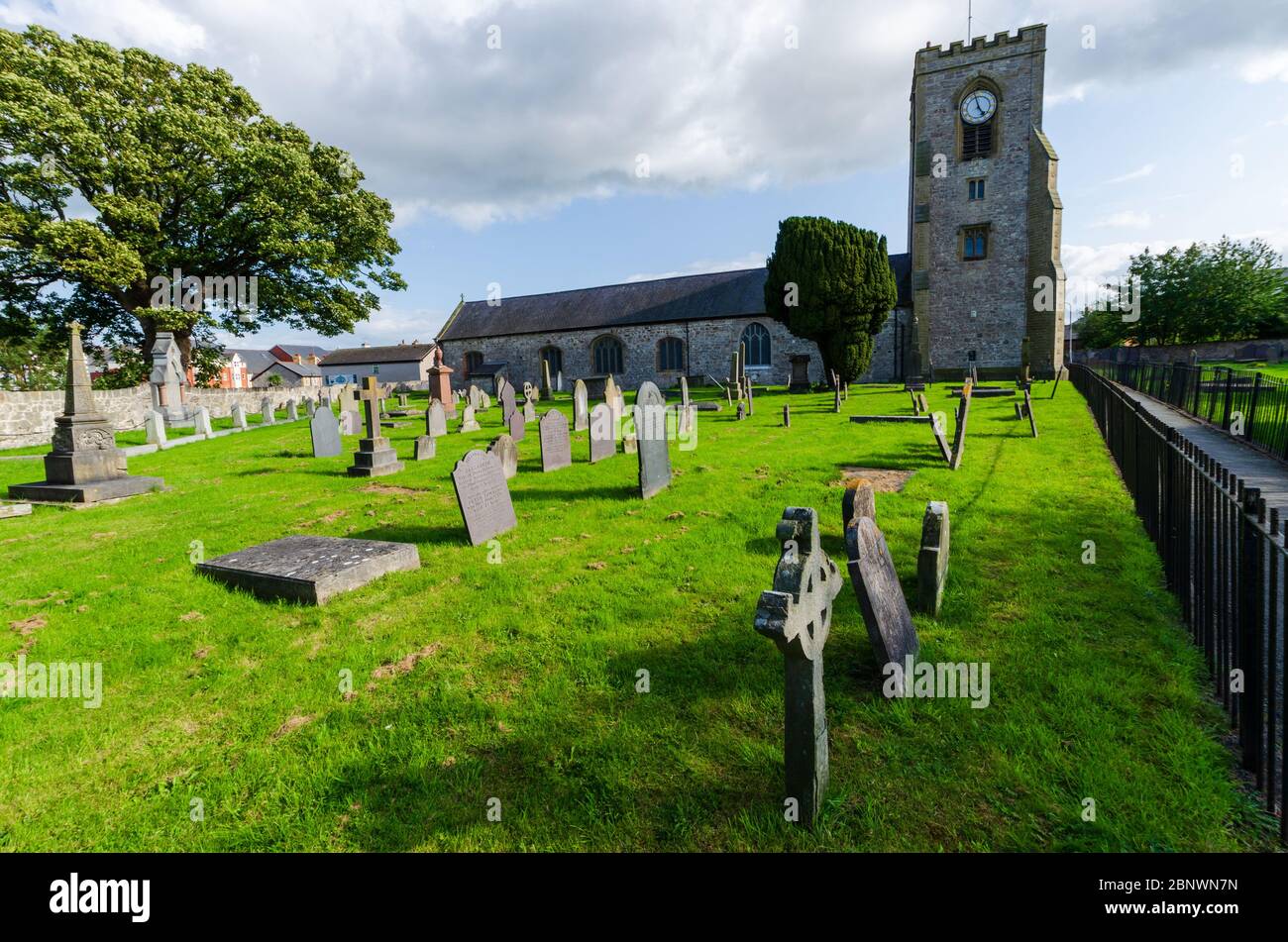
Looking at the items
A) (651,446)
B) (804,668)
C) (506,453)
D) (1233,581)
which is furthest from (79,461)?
(1233,581)

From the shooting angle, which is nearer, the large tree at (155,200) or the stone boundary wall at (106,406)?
the stone boundary wall at (106,406)

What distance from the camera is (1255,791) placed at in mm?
2664

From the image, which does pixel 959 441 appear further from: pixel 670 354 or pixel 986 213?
pixel 670 354

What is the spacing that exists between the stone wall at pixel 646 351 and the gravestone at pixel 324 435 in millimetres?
22667

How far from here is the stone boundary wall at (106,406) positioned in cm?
1831

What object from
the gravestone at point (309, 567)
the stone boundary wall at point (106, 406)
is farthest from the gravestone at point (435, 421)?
the gravestone at point (309, 567)

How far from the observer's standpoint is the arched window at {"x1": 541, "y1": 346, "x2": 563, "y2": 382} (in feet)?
133

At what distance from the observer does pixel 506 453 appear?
995 centimetres

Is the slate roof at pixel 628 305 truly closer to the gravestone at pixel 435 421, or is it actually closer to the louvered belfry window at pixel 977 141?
the louvered belfry window at pixel 977 141

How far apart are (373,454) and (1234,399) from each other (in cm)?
1706
